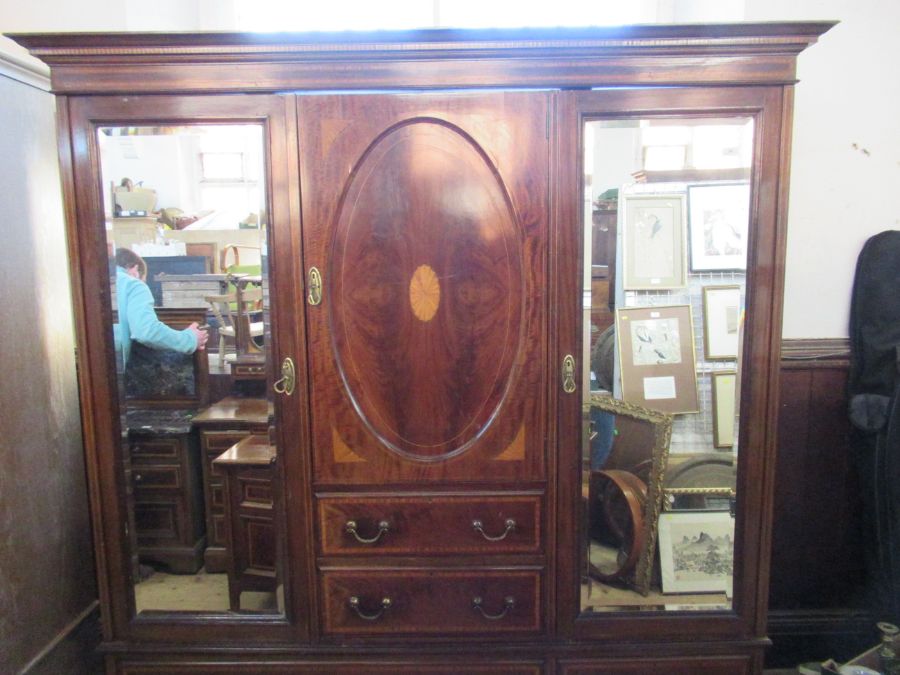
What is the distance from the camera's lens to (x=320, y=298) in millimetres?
1253

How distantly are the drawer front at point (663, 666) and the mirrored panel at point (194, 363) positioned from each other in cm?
73

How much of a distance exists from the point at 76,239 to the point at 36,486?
70 centimetres

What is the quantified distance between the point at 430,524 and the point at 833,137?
151 cm

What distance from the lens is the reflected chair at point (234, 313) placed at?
1.30 metres

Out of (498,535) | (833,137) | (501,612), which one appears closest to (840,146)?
(833,137)

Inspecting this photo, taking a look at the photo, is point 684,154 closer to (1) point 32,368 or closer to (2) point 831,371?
(2) point 831,371

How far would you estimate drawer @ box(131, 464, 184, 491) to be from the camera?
135 cm

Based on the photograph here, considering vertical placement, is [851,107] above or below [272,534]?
above

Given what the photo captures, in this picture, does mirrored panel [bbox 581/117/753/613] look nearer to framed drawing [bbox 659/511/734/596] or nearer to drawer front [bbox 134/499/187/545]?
framed drawing [bbox 659/511/734/596]

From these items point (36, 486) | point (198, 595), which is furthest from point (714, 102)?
point (36, 486)

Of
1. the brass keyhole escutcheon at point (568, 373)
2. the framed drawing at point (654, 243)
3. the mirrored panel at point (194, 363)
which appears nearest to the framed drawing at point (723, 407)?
the framed drawing at point (654, 243)

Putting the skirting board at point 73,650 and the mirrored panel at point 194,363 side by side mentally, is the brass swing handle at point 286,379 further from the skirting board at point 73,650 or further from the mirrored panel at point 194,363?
the skirting board at point 73,650

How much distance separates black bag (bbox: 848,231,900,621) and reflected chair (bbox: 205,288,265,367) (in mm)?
1571

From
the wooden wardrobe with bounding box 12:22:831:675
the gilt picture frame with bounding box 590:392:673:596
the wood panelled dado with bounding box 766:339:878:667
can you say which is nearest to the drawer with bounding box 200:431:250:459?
the wooden wardrobe with bounding box 12:22:831:675
